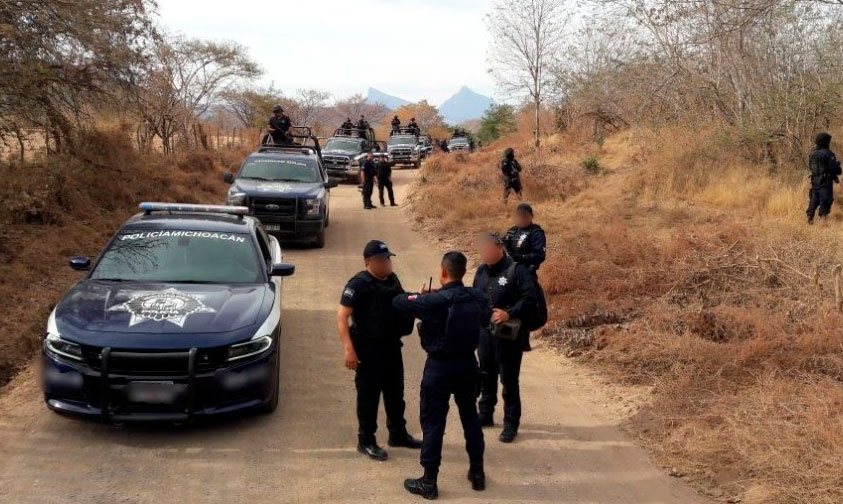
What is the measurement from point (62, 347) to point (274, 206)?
316 inches

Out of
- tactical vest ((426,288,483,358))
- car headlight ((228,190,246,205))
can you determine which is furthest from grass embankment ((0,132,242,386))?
tactical vest ((426,288,483,358))

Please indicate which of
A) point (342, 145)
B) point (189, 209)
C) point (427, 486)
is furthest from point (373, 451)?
point (342, 145)

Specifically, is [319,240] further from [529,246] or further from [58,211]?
[529,246]

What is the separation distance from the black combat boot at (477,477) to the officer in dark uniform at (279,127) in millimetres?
16133

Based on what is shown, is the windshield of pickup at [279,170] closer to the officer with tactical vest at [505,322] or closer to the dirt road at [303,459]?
the dirt road at [303,459]

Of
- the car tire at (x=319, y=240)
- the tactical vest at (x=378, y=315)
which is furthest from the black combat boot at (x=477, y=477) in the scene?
the car tire at (x=319, y=240)

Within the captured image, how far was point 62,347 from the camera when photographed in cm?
495

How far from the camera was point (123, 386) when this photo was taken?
4.77 m

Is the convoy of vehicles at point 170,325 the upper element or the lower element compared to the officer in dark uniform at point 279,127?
lower

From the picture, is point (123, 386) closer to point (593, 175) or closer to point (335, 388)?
point (335, 388)

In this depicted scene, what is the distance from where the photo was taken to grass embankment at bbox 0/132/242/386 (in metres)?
7.76

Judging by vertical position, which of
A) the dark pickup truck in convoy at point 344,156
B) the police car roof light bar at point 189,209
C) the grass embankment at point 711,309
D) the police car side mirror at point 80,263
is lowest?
the grass embankment at point 711,309

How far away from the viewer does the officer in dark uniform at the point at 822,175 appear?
1118 cm

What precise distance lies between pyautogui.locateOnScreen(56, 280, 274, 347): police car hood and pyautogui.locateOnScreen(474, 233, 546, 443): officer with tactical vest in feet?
5.71
